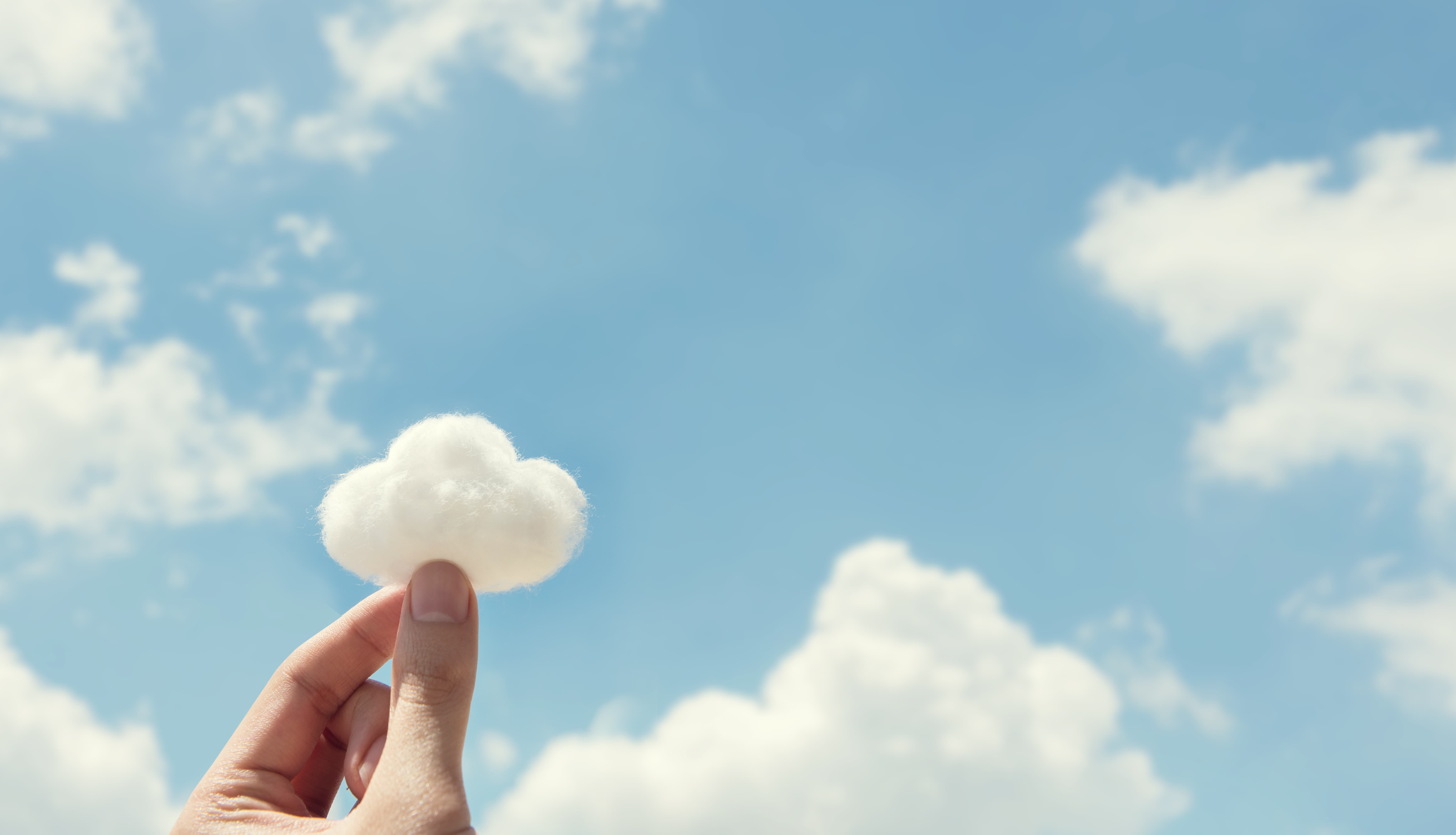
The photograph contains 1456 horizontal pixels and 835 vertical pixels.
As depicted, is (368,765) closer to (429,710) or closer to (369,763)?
(369,763)

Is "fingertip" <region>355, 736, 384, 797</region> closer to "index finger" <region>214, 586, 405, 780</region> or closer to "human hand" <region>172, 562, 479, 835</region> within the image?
"human hand" <region>172, 562, 479, 835</region>

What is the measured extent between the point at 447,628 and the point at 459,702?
375 millimetres

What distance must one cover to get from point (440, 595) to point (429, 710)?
0.61 m

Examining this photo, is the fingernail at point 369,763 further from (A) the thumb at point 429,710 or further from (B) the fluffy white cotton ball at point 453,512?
(B) the fluffy white cotton ball at point 453,512

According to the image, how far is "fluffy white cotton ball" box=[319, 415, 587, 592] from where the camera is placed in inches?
192

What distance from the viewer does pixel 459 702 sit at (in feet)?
14.2

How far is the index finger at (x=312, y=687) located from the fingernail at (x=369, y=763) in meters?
0.40

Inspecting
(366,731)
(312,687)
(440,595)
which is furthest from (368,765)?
(440,595)

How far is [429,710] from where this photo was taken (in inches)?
167

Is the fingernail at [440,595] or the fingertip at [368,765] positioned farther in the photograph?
the fingertip at [368,765]

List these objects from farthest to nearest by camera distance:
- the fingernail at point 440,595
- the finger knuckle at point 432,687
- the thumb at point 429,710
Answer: the fingernail at point 440,595
the finger knuckle at point 432,687
the thumb at point 429,710

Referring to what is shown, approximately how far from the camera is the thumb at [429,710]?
155 inches

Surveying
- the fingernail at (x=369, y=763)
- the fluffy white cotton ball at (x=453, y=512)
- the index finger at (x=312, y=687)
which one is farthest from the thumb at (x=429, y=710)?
the index finger at (x=312, y=687)

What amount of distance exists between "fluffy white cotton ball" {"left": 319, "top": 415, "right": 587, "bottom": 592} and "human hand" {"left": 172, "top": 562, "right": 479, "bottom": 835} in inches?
6.9
